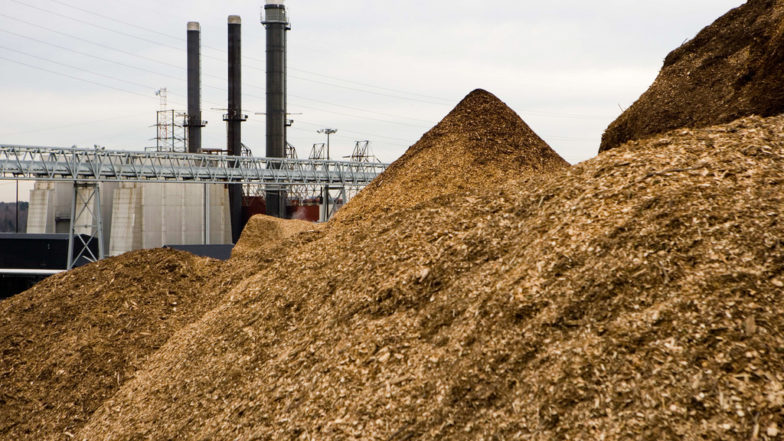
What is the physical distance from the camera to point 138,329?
1062cm

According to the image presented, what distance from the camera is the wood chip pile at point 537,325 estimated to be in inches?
196

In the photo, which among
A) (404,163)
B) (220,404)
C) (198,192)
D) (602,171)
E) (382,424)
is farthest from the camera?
(198,192)

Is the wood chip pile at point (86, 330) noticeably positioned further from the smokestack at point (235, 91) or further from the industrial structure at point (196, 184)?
the smokestack at point (235, 91)

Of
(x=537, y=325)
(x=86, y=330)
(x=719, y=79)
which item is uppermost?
(x=719, y=79)

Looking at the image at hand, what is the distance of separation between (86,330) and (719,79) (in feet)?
33.1

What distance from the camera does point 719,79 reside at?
9.99 m

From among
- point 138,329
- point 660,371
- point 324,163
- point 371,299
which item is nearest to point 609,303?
point 660,371

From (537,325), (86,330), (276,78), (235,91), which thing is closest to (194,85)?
(235,91)

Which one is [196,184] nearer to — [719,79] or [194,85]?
[194,85]

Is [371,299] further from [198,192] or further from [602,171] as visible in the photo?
[198,192]

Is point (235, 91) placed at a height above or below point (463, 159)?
above

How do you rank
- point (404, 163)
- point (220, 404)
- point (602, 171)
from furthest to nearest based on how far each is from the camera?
1. point (404, 163)
2. point (602, 171)
3. point (220, 404)

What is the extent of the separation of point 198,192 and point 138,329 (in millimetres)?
38644

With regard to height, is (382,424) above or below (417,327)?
below
